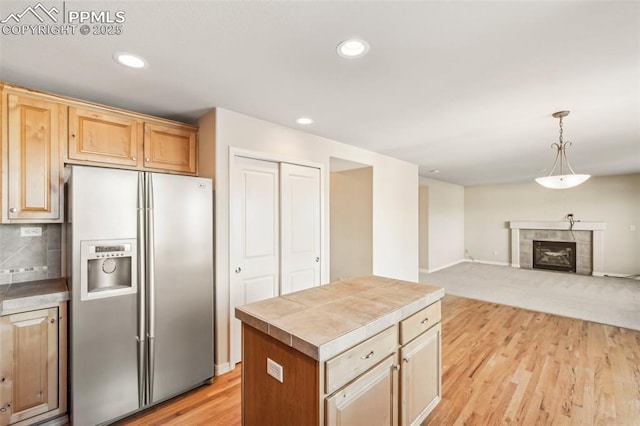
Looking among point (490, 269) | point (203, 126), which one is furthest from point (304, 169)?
point (490, 269)

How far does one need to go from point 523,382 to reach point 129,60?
3943 millimetres

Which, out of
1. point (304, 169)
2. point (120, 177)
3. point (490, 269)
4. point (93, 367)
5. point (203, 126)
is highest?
point (203, 126)

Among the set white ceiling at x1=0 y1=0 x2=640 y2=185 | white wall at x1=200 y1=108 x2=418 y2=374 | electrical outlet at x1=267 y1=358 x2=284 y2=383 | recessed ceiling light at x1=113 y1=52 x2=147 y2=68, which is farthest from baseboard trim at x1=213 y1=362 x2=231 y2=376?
recessed ceiling light at x1=113 y1=52 x2=147 y2=68

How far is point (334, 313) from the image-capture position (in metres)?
1.49

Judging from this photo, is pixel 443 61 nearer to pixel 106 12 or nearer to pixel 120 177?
pixel 106 12

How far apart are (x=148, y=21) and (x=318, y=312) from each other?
175cm

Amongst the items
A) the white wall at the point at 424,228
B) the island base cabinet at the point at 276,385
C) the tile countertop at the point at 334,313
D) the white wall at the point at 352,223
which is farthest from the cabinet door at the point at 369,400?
the white wall at the point at 424,228

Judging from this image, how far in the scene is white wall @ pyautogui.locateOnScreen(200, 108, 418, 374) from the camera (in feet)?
8.35

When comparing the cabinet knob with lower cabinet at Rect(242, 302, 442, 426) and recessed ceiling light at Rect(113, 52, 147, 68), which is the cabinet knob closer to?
lower cabinet at Rect(242, 302, 442, 426)

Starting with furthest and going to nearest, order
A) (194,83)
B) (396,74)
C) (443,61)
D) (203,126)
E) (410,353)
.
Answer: (203,126)
(194,83)
(396,74)
(443,61)
(410,353)

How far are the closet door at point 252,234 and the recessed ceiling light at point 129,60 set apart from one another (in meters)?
1.04

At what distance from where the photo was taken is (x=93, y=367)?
1.83 meters

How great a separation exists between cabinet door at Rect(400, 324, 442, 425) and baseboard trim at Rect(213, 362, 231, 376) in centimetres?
169

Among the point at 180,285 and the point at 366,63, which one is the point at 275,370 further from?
the point at 366,63
